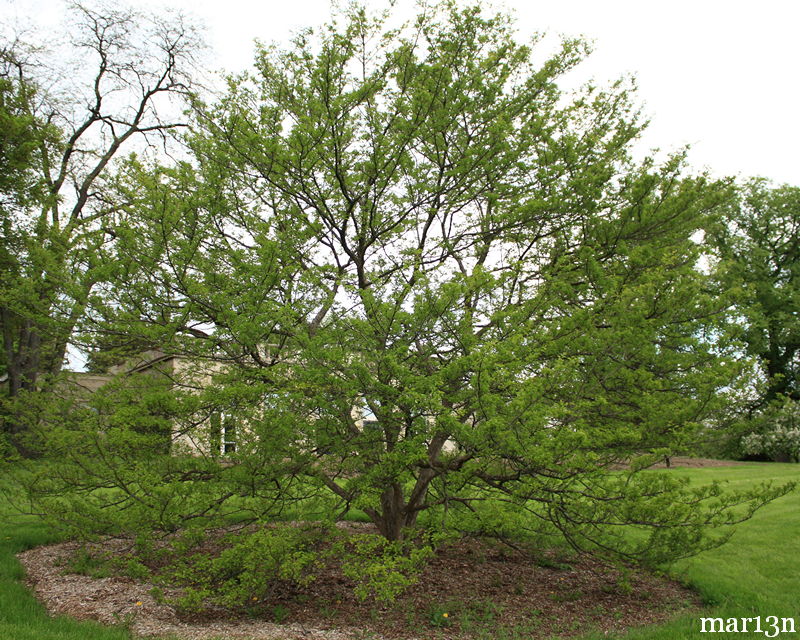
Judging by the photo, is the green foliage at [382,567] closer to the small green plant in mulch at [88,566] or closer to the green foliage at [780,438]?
the small green plant in mulch at [88,566]

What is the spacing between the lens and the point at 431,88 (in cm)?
627

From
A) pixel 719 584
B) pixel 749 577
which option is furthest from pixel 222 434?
pixel 749 577

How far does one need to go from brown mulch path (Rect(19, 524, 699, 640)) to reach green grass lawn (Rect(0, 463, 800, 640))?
262 millimetres

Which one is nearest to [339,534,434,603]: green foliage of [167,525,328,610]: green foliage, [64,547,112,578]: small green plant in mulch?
[167,525,328,610]: green foliage

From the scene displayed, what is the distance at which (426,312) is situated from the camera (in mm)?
4969

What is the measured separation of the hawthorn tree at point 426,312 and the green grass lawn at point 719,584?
0.86 meters

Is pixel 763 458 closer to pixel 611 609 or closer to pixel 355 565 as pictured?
pixel 611 609

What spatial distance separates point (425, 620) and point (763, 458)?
24492mm

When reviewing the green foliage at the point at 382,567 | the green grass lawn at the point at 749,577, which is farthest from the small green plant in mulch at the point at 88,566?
the green grass lawn at the point at 749,577

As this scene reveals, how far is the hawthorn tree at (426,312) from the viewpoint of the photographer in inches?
186

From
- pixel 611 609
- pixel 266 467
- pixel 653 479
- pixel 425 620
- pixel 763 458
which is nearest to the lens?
pixel 653 479

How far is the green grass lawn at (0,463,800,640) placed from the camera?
4.72 meters

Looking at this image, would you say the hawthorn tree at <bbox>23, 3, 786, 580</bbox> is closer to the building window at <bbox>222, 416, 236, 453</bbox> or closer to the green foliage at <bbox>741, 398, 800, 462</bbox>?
the building window at <bbox>222, 416, 236, 453</bbox>

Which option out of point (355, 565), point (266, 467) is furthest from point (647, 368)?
point (266, 467)
